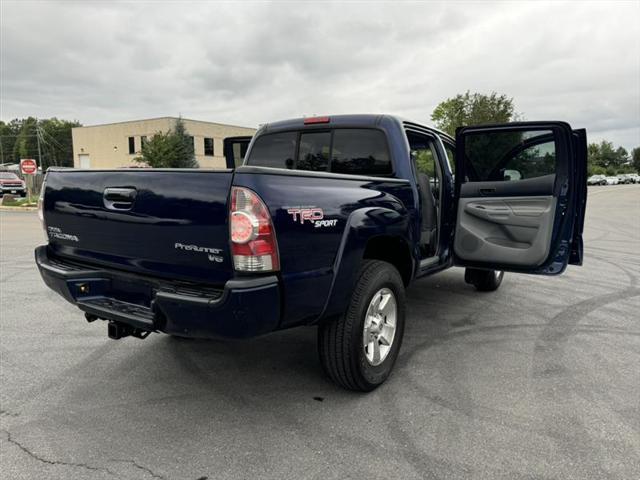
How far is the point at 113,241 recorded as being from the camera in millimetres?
2922

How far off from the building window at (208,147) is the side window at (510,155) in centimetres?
4776

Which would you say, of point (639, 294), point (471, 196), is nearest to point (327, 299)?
point (471, 196)

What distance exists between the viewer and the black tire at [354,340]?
10.1 ft

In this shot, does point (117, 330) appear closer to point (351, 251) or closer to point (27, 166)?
point (351, 251)

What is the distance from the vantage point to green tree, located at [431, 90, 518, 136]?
93.6 feet

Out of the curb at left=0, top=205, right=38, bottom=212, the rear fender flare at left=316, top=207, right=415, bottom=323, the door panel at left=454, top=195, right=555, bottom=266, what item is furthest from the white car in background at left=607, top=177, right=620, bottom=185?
the rear fender flare at left=316, top=207, right=415, bottom=323

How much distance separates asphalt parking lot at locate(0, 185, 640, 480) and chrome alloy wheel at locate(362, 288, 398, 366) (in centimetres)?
27

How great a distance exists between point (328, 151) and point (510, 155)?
1.93m


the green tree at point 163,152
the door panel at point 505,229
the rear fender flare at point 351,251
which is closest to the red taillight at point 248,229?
the rear fender flare at point 351,251

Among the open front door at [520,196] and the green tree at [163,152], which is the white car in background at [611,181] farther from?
the open front door at [520,196]

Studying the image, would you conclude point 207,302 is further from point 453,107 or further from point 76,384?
point 453,107

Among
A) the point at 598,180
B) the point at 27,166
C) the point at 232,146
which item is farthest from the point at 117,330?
the point at 598,180

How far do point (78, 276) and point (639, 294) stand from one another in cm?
647

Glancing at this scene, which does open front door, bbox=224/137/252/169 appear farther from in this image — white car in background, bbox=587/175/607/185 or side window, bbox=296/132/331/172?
white car in background, bbox=587/175/607/185
